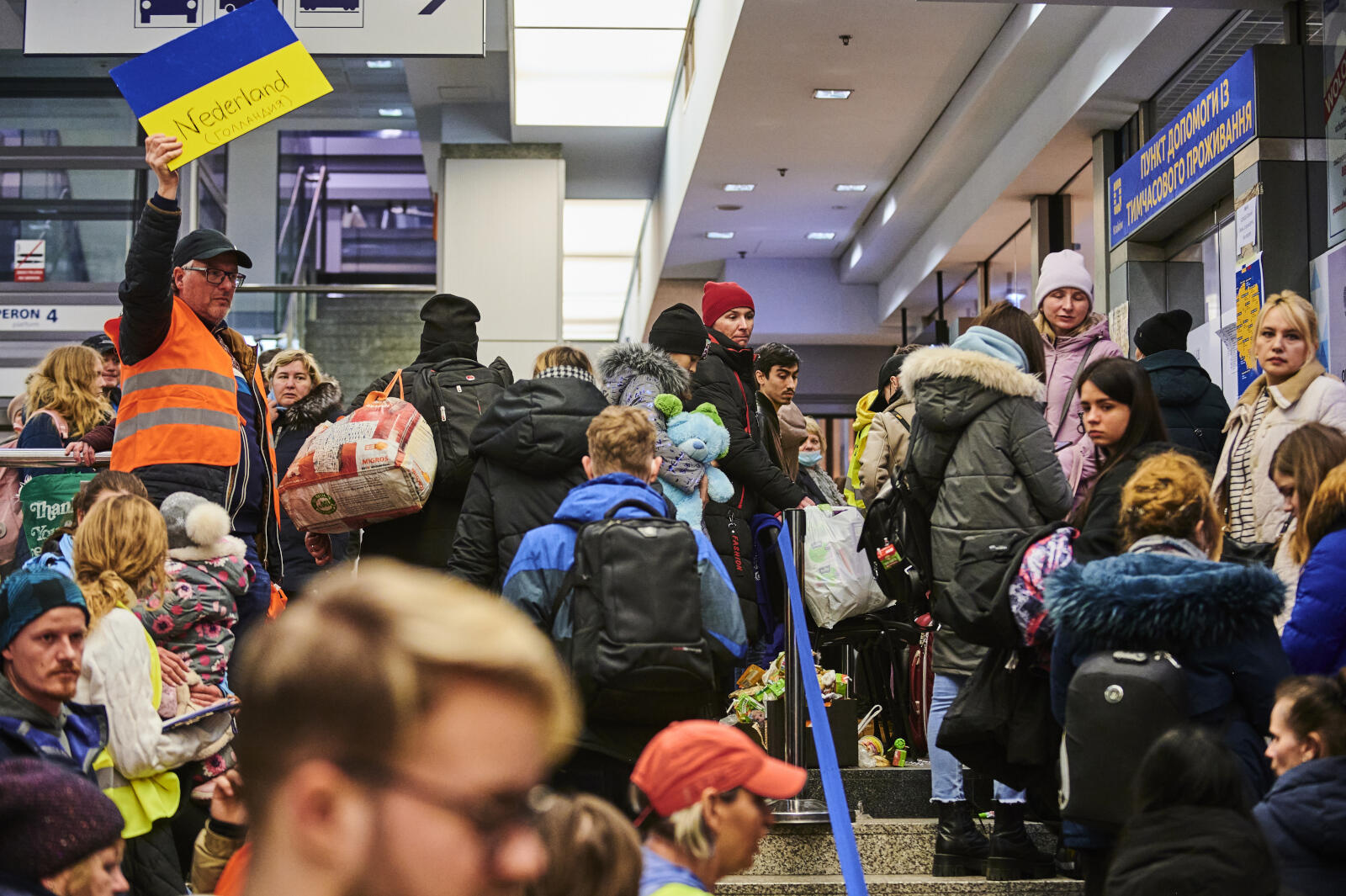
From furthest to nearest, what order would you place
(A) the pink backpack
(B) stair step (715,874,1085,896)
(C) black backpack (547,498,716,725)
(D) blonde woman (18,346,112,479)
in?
1. (A) the pink backpack
2. (D) blonde woman (18,346,112,479)
3. (B) stair step (715,874,1085,896)
4. (C) black backpack (547,498,716,725)

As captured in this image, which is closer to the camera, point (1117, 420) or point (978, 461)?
point (1117, 420)

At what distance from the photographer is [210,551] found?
4.58m

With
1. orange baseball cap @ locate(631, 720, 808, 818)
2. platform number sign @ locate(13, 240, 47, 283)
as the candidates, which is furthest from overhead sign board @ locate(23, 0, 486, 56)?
platform number sign @ locate(13, 240, 47, 283)

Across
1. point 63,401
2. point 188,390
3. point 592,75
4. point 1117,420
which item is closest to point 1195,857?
point 1117,420

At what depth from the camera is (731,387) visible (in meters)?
5.88

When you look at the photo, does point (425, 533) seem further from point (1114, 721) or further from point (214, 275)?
point (1114, 721)

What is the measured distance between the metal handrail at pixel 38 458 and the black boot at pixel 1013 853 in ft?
11.5

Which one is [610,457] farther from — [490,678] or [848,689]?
[490,678]

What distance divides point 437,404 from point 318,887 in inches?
174

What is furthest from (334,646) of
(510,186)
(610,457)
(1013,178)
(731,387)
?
(510,186)

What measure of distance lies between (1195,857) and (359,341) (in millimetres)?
15020

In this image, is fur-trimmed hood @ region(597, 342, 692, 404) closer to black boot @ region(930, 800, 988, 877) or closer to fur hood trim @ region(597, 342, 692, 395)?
fur hood trim @ region(597, 342, 692, 395)

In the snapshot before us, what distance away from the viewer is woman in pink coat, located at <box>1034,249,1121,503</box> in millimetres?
6230

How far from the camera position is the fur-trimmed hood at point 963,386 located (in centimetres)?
496
